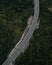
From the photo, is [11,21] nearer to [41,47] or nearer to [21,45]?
[21,45]

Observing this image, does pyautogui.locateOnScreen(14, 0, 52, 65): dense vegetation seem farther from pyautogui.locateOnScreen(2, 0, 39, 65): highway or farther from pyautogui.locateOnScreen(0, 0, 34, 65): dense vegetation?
pyautogui.locateOnScreen(0, 0, 34, 65): dense vegetation

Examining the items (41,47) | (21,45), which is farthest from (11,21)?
(41,47)

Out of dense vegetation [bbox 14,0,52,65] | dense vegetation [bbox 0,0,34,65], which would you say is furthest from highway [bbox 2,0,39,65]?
dense vegetation [bbox 0,0,34,65]

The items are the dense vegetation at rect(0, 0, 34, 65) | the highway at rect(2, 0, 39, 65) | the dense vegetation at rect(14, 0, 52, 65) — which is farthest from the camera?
the dense vegetation at rect(0, 0, 34, 65)

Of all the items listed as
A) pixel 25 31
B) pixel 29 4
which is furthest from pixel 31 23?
pixel 29 4

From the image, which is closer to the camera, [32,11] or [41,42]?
[41,42]

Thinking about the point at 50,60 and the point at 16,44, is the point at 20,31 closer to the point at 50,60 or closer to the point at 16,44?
the point at 16,44
